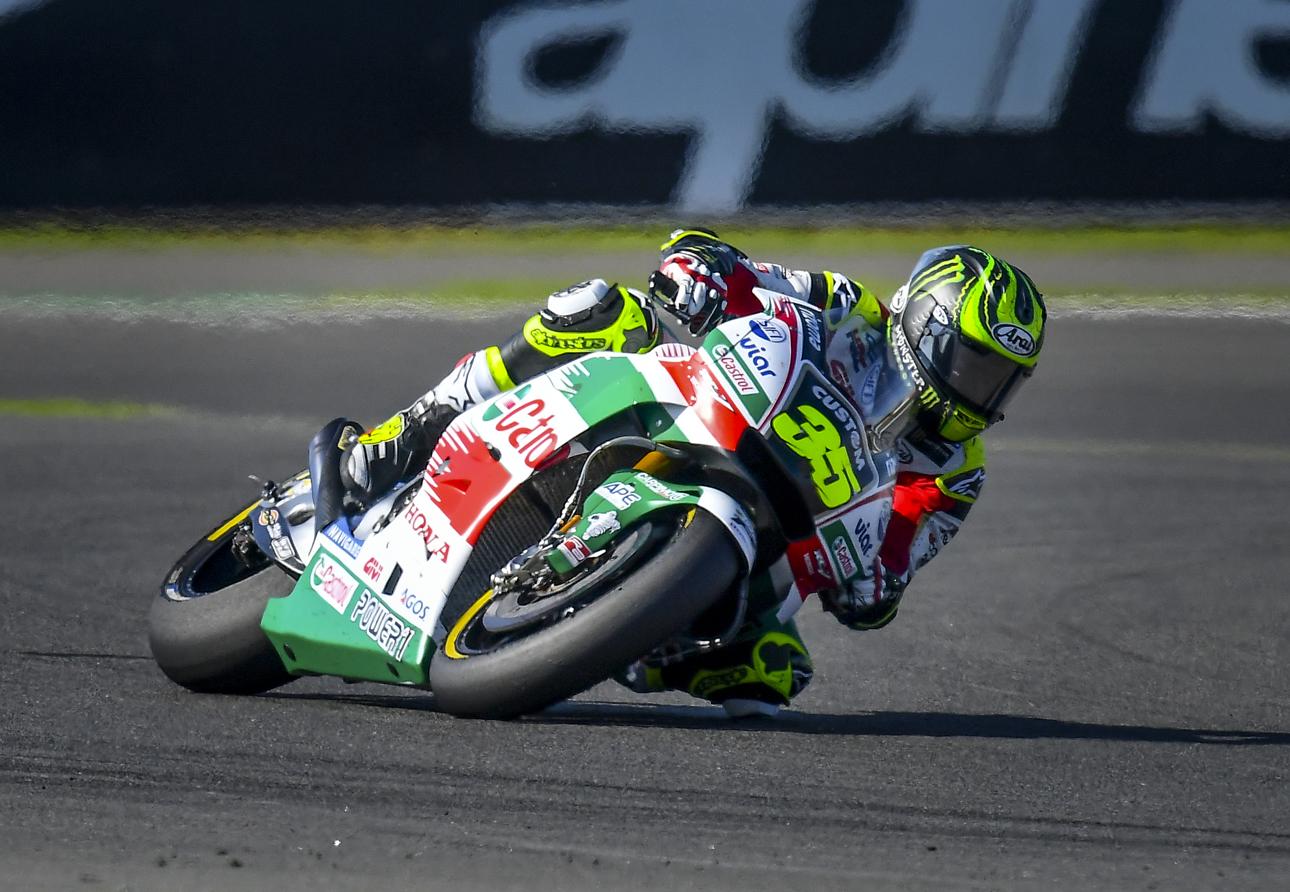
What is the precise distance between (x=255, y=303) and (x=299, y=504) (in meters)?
5.92

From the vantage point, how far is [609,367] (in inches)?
183

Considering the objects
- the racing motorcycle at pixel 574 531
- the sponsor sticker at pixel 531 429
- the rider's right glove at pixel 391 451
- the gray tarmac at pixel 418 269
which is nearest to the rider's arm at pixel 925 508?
the racing motorcycle at pixel 574 531

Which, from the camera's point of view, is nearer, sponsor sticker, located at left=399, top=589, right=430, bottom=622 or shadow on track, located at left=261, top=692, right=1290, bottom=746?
sponsor sticker, located at left=399, top=589, right=430, bottom=622

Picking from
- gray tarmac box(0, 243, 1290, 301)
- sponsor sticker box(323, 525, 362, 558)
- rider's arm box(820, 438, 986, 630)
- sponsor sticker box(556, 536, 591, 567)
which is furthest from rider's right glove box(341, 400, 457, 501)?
gray tarmac box(0, 243, 1290, 301)

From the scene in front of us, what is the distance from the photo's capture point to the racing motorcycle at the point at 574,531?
4.12m

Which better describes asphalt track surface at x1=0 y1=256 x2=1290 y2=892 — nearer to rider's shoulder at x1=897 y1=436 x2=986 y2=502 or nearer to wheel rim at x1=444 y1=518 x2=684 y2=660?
wheel rim at x1=444 y1=518 x2=684 y2=660

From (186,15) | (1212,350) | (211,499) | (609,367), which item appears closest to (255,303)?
(186,15)

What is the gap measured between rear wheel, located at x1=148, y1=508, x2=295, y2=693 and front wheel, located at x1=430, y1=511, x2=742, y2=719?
84 cm

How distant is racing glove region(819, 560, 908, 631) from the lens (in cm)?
480

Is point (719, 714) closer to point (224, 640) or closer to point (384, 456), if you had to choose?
point (384, 456)

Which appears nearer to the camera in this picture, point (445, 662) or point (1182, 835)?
point (1182, 835)

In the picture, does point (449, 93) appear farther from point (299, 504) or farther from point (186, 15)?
point (299, 504)

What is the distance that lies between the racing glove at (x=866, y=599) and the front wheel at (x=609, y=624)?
2.20 ft

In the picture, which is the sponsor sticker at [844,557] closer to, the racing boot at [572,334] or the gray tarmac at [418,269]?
the racing boot at [572,334]
